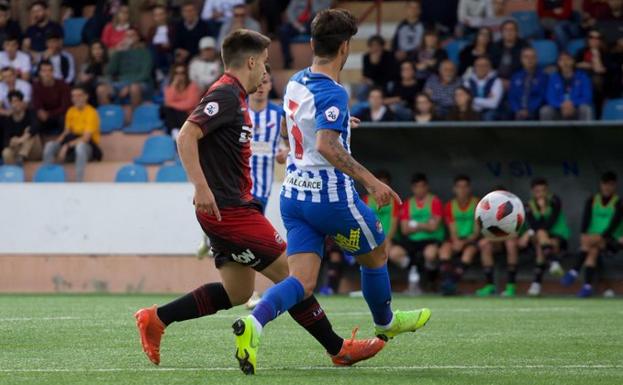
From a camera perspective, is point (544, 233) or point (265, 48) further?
point (544, 233)

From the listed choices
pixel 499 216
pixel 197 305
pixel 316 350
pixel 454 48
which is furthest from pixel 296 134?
pixel 454 48

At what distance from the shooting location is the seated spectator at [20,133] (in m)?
20.0

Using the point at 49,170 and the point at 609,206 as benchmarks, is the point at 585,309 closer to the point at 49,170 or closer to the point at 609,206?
the point at 609,206

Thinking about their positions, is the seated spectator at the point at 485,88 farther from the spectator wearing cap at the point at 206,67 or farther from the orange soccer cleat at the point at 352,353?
the orange soccer cleat at the point at 352,353

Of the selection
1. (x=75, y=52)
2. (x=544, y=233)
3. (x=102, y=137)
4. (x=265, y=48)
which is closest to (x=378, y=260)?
(x=265, y=48)

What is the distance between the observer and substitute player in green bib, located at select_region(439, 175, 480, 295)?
56.5 ft

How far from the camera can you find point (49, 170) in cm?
1930

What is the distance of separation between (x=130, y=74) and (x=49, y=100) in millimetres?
1496

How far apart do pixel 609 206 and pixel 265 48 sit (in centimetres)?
1036

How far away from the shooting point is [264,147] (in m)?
13.0

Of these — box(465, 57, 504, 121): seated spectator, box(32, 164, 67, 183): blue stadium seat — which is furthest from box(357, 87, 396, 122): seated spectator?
box(32, 164, 67, 183): blue stadium seat

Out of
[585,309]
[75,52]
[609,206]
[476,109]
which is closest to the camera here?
[585,309]

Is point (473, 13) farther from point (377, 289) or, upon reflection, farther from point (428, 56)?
point (377, 289)

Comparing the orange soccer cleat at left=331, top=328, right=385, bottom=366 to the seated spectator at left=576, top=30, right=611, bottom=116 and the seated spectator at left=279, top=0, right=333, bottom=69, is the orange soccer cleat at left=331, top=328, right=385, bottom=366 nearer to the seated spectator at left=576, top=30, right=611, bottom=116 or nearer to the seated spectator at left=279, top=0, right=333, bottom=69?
the seated spectator at left=576, top=30, right=611, bottom=116
